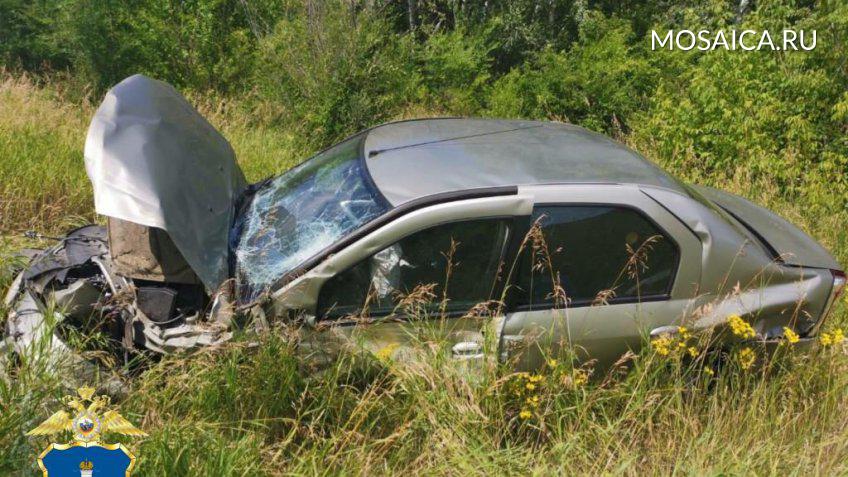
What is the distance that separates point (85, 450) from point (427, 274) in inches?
58.3

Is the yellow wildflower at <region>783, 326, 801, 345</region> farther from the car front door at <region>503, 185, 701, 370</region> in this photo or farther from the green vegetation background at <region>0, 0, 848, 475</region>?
the car front door at <region>503, 185, 701, 370</region>

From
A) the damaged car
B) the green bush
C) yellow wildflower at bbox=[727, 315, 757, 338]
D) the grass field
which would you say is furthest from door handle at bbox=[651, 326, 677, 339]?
Answer: the green bush

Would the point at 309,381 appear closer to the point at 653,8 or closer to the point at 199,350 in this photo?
the point at 199,350

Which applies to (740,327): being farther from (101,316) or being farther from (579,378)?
(101,316)

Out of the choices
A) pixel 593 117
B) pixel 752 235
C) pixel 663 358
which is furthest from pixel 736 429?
pixel 593 117

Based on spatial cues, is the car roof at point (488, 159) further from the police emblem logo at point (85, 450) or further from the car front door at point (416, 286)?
the police emblem logo at point (85, 450)

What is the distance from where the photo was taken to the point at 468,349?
3.15 meters

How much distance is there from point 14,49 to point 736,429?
1367 cm

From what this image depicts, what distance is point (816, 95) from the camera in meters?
7.07

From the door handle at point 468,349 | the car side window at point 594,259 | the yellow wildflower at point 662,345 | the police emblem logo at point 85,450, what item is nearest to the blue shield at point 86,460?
the police emblem logo at point 85,450

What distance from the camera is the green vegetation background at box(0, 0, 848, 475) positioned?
292 centimetres

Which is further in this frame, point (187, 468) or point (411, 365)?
point (411, 365)

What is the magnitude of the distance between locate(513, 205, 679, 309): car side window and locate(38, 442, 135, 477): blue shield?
171cm

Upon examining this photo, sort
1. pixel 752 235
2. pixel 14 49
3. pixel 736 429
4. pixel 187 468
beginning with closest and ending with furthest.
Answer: pixel 187 468 → pixel 736 429 → pixel 752 235 → pixel 14 49
